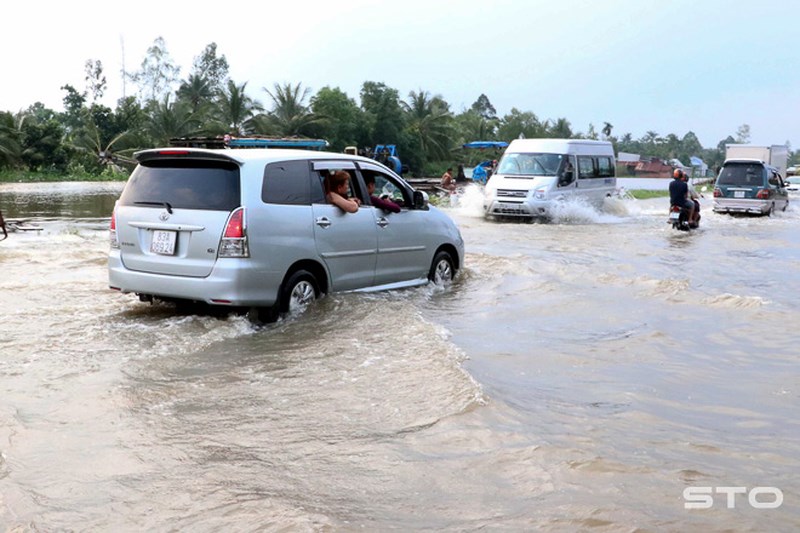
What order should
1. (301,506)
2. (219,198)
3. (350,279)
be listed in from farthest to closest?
(350,279) < (219,198) < (301,506)

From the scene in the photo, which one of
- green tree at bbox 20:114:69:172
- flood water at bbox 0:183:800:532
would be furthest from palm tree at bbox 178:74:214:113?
flood water at bbox 0:183:800:532

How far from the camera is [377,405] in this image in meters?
5.55

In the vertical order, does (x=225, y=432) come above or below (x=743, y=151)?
below

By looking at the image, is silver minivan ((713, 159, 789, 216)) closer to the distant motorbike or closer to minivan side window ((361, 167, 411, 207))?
the distant motorbike

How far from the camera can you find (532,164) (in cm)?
2345

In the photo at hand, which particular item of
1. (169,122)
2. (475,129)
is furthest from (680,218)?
(475,129)

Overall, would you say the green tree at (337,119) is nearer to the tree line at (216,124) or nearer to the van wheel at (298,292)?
the tree line at (216,124)

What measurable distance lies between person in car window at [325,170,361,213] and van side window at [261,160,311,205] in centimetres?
37

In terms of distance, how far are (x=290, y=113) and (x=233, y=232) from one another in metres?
50.0

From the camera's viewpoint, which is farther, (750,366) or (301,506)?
(750,366)

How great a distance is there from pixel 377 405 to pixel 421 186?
32685 mm

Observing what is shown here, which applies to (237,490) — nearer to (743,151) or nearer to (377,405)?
(377,405)

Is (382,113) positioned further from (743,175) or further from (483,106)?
(483,106)

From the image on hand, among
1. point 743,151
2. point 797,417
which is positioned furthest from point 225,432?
point 743,151
